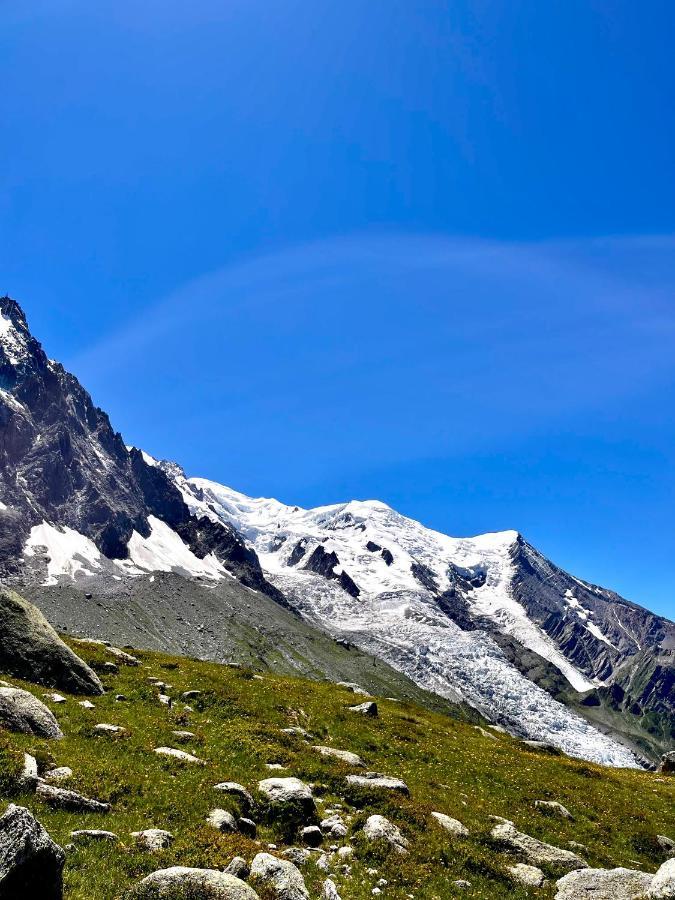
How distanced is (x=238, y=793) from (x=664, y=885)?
12436 millimetres

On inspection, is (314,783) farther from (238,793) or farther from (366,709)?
(366,709)

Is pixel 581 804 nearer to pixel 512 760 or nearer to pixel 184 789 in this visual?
pixel 512 760

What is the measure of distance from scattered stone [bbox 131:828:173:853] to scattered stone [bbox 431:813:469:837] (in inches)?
413

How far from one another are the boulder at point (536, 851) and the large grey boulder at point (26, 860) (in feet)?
53.3

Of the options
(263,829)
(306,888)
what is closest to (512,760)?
(263,829)

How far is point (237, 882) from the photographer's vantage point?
1149 centimetres

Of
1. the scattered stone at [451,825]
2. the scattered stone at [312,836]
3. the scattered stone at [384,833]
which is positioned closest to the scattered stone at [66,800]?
the scattered stone at [312,836]

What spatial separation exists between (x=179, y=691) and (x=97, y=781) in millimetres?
15863

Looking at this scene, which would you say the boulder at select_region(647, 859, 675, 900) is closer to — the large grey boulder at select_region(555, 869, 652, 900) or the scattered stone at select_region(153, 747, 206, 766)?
the large grey boulder at select_region(555, 869, 652, 900)

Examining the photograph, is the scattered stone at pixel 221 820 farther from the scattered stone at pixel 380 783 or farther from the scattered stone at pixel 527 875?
the scattered stone at pixel 527 875

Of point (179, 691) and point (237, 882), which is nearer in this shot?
point (237, 882)

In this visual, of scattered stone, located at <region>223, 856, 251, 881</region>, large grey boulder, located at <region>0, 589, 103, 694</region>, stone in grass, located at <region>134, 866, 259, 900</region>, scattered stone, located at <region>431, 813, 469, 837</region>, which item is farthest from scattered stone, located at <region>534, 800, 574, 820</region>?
large grey boulder, located at <region>0, 589, 103, 694</region>

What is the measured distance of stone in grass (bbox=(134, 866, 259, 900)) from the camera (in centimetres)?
1112

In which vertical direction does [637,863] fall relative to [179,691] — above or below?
above
